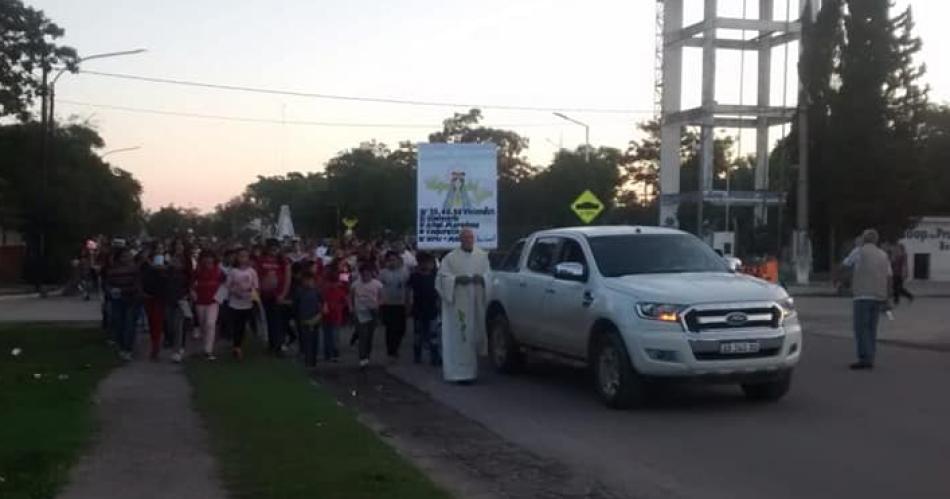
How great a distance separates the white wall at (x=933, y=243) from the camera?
59219 millimetres

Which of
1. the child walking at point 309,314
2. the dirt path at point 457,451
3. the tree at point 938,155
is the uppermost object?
the tree at point 938,155

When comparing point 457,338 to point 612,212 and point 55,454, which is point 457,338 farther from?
point 612,212

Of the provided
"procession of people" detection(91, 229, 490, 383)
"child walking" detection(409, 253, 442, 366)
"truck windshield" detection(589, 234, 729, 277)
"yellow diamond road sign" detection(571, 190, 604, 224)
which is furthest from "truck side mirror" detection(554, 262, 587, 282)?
"yellow diamond road sign" detection(571, 190, 604, 224)

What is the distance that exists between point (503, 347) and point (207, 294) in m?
4.49

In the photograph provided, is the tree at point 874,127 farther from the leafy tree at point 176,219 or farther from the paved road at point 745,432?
the leafy tree at point 176,219

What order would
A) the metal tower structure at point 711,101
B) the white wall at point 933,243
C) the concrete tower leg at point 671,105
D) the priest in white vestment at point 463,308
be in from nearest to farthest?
the priest in white vestment at point 463,308 < the metal tower structure at point 711,101 < the concrete tower leg at point 671,105 < the white wall at point 933,243

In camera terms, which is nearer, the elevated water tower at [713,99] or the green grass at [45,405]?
the green grass at [45,405]

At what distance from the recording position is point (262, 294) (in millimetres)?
20250

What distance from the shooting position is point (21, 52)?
34031 mm

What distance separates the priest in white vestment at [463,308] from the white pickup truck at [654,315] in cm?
63

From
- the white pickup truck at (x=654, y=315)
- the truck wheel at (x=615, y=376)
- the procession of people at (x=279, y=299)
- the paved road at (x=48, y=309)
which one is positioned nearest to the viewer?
the white pickup truck at (x=654, y=315)

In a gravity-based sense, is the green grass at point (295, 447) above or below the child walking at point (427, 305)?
below

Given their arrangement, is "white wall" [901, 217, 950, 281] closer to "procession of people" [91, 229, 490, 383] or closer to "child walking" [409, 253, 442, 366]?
"procession of people" [91, 229, 490, 383]

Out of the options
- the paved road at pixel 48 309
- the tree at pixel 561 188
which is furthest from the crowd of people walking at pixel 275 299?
the tree at pixel 561 188
